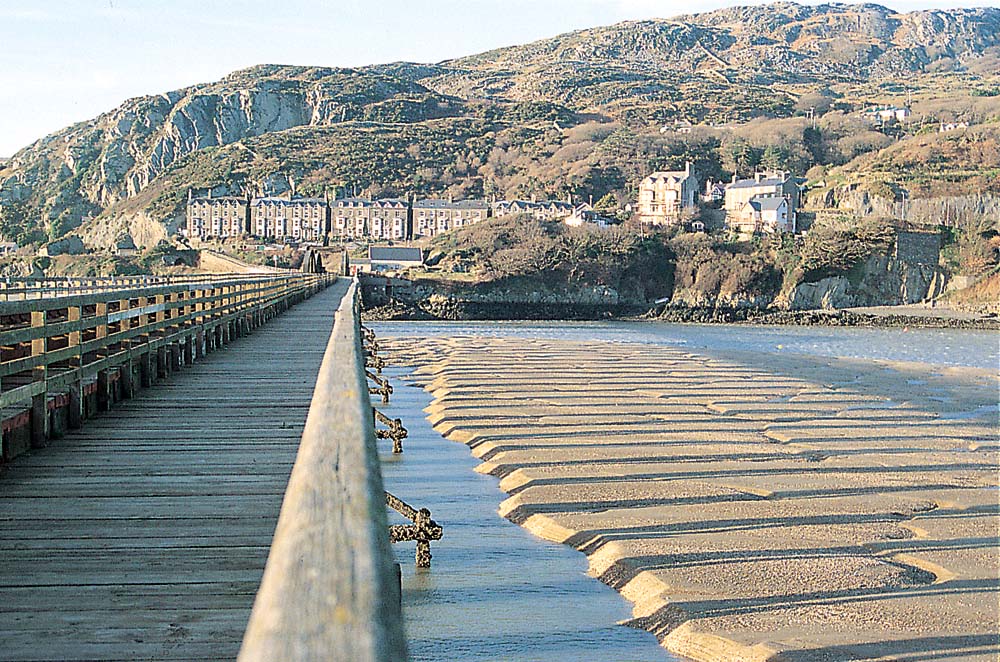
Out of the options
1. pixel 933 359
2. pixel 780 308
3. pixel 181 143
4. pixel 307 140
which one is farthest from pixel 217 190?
pixel 933 359

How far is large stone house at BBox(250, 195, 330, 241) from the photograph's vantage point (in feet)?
400

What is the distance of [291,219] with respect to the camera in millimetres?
122875

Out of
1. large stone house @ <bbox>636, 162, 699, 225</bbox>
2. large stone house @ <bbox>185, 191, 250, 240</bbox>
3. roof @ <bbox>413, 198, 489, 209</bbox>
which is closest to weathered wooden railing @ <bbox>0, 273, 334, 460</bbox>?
large stone house @ <bbox>636, 162, 699, 225</bbox>

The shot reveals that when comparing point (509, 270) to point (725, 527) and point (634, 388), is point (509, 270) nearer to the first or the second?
point (634, 388)

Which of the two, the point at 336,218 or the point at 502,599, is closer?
the point at 502,599

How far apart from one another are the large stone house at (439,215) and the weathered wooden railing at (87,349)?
103977 mm

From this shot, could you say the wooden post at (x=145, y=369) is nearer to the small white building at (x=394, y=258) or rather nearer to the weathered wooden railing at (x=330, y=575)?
the weathered wooden railing at (x=330, y=575)

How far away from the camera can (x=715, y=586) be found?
26.0 ft

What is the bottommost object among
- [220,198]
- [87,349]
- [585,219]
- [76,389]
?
[76,389]

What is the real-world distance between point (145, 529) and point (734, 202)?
113876mm

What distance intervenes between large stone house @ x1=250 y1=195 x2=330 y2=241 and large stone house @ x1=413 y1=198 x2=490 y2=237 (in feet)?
33.8

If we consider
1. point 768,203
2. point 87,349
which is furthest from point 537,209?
point 87,349

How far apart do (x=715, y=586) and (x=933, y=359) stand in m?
29.7

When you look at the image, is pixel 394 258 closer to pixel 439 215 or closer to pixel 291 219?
pixel 439 215
